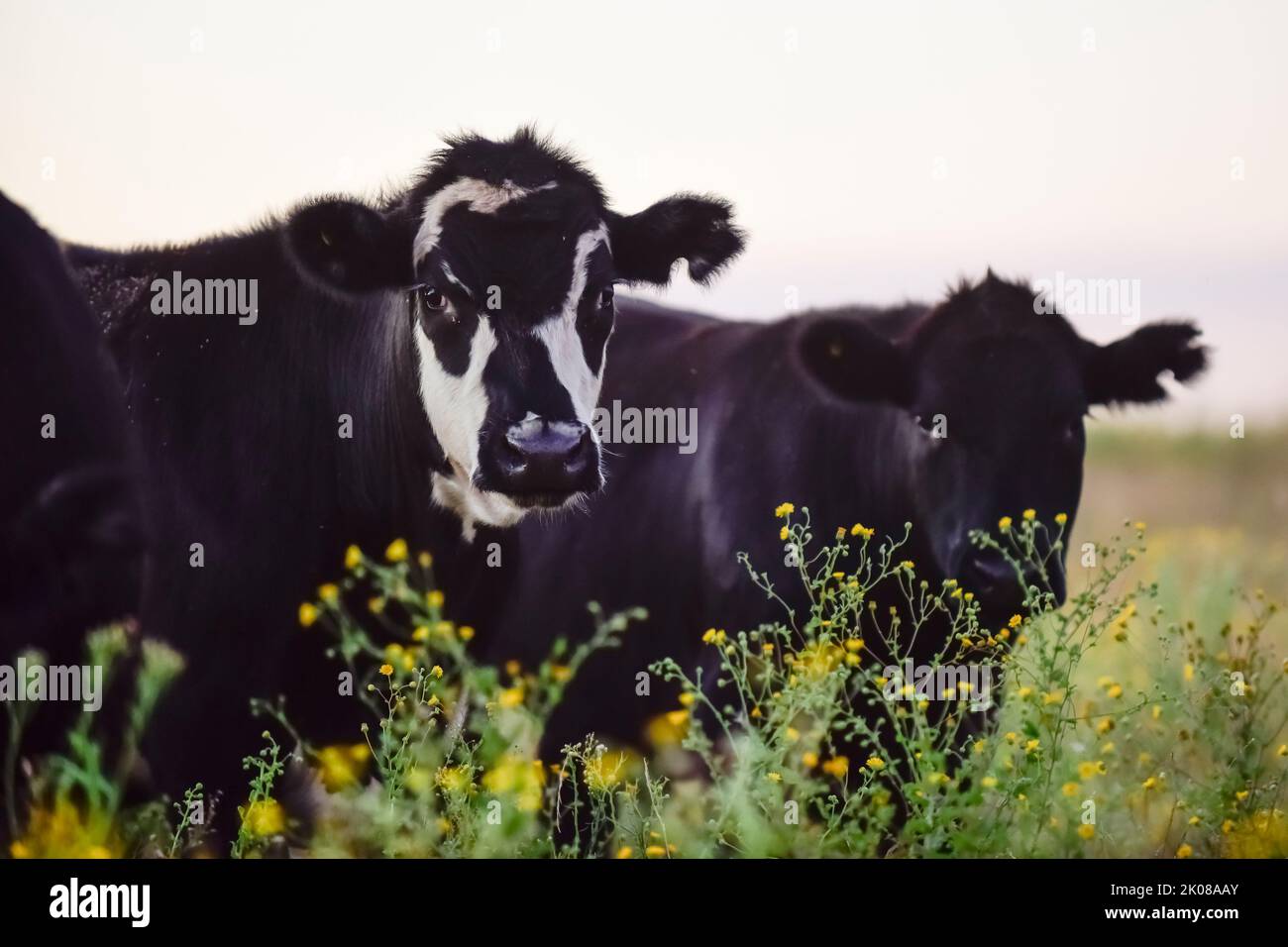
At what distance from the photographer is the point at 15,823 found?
190 inches

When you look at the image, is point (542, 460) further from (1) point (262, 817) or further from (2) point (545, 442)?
(1) point (262, 817)

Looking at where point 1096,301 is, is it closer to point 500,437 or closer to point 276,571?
point 500,437

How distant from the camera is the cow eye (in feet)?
17.0

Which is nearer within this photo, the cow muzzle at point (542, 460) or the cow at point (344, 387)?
the cow muzzle at point (542, 460)

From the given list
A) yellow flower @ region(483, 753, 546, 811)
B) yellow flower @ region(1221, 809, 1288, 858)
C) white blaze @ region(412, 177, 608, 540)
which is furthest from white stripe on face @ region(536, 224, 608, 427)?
yellow flower @ region(1221, 809, 1288, 858)

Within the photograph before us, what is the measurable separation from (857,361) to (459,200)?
155cm

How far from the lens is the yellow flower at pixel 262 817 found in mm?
4773

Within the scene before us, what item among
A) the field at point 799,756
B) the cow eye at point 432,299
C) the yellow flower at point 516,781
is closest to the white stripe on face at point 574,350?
the cow eye at point 432,299
